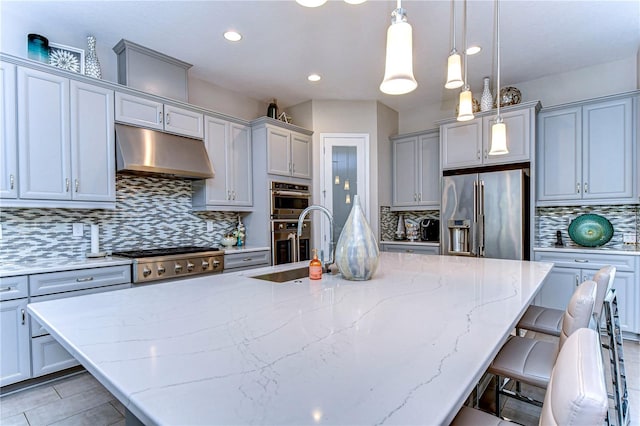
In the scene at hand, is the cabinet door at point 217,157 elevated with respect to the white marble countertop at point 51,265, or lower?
elevated

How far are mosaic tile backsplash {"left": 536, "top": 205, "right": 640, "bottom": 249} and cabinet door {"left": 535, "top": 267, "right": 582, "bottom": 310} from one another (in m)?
0.43

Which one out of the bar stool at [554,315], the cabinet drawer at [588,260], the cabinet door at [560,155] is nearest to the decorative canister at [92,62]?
the bar stool at [554,315]

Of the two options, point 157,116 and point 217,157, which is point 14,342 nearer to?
point 157,116

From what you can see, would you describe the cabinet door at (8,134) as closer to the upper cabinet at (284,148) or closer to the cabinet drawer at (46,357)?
the cabinet drawer at (46,357)

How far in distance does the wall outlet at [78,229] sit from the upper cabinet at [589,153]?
14.7ft

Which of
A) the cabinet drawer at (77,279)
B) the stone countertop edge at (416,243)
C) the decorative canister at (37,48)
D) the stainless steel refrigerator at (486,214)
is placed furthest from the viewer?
the stone countertop edge at (416,243)

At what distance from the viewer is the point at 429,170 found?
447 centimetres

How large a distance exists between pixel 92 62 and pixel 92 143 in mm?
713

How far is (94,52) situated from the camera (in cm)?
282

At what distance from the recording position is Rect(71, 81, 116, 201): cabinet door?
2.58m

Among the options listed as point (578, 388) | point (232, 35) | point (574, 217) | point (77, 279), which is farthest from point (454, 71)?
point (77, 279)

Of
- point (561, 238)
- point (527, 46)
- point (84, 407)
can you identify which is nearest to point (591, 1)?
point (527, 46)

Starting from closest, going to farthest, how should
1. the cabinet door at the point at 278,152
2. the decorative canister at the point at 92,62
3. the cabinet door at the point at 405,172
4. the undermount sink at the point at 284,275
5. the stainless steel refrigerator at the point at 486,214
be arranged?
the undermount sink at the point at 284,275 < the decorative canister at the point at 92,62 < the stainless steel refrigerator at the point at 486,214 < the cabinet door at the point at 278,152 < the cabinet door at the point at 405,172

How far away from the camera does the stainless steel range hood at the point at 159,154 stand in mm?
2807
